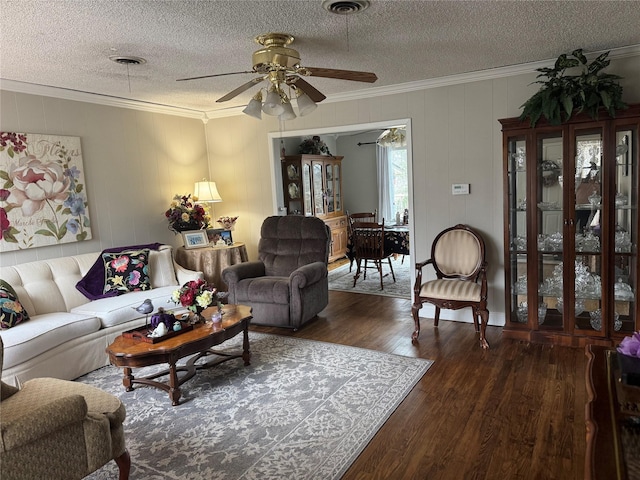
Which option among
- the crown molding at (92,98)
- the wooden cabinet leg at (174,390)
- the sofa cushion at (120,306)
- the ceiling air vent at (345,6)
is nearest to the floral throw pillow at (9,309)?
the sofa cushion at (120,306)

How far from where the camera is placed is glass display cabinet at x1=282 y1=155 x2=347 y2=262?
7.27 metres

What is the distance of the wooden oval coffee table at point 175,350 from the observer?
9.66ft

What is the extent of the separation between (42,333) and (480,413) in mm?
3071

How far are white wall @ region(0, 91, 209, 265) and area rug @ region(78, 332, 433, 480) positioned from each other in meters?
1.65

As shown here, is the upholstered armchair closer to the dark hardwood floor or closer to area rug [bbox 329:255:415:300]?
the dark hardwood floor

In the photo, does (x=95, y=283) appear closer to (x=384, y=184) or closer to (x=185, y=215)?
(x=185, y=215)

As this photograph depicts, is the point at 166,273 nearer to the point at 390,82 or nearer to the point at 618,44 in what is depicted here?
the point at 390,82

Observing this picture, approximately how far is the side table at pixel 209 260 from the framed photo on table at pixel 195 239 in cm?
6

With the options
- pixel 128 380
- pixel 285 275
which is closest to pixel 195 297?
pixel 128 380

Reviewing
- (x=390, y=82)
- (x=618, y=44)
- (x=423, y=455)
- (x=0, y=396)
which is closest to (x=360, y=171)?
(x=390, y=82)

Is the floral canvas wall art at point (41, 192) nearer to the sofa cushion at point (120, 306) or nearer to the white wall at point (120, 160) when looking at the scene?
the white wall at point (120, 160)

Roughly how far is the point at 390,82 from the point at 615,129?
2.06 metres

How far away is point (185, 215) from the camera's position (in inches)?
207

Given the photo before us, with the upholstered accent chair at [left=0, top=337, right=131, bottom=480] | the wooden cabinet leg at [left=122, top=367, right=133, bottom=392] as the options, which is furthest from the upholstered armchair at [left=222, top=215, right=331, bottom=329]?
the upholstered accent chair at [left=0, top=337, right=131, bottom=480]
